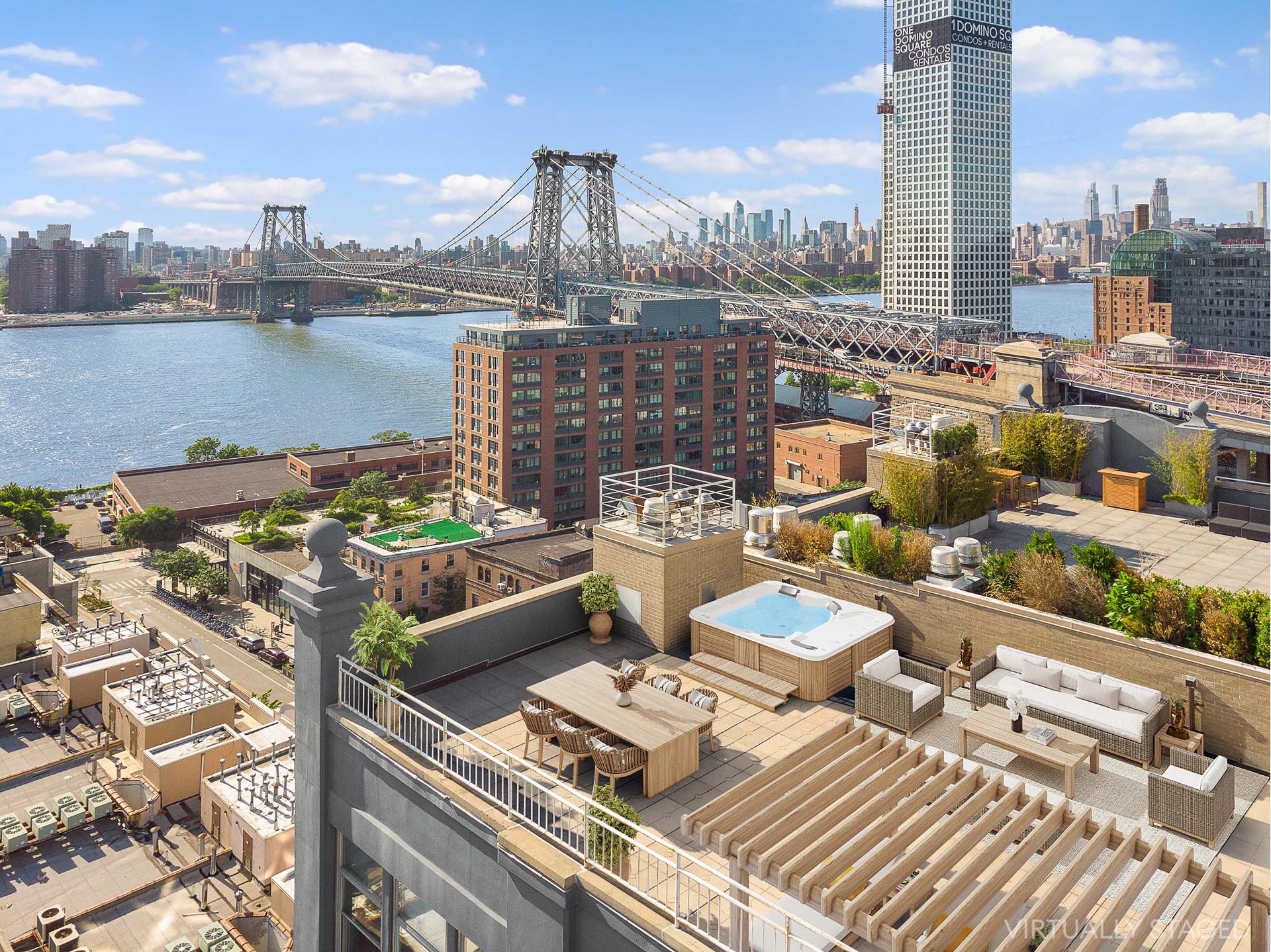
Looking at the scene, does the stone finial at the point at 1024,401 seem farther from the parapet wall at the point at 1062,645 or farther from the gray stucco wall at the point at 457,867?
the gray stucco wall at the point at 457,867

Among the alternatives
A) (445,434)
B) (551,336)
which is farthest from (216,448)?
(551,336)

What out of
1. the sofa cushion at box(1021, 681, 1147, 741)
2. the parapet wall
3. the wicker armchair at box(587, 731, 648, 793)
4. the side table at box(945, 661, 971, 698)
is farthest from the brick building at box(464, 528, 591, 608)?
the wicker armchair at box(587, 731, 648, 793)

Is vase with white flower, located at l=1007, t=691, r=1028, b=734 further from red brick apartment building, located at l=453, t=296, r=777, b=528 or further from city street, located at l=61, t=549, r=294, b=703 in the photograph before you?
red brick apartment building, located at l=453, t=296, r=777, b=528

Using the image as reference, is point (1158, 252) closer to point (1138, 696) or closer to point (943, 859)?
point (1138, 696)

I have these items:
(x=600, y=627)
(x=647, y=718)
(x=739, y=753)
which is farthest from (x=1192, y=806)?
(x=600, y=627)

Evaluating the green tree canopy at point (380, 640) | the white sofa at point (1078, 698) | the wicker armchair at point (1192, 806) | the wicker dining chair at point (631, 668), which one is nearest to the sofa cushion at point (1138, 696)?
the white sofa at point (1078, 698)

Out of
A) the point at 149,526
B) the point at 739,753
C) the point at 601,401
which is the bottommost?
the point at 149,526

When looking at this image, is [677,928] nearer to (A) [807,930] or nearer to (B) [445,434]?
(A) [807,930]
